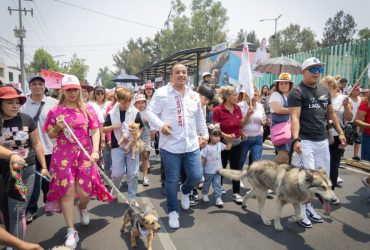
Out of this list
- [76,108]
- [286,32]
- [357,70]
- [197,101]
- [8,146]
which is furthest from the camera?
[286,32]

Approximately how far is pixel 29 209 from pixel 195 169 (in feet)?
8.92

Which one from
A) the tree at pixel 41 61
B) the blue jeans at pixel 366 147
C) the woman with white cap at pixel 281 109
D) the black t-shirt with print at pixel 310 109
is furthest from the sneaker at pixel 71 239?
the tree at pixel 41 61

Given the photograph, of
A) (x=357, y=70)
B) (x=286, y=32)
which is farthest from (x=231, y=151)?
(x=286, y=32)

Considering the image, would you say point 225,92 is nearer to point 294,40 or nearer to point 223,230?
point 223,230

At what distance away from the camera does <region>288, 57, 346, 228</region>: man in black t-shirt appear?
13.4 feet

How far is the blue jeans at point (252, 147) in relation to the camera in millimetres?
5402

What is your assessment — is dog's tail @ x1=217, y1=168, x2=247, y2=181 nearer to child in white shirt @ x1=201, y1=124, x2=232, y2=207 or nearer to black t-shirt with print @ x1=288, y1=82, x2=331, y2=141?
child in white shirt @ x1=201, y1=124, x2=232, y2=207

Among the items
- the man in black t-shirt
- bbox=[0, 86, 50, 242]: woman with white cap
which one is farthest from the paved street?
bbox=[0, 86, 50, 242]: woman with white cap

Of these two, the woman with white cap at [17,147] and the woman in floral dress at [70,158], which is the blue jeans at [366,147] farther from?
the woman with white cap at [17,147]

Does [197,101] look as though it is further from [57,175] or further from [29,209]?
[29,209]

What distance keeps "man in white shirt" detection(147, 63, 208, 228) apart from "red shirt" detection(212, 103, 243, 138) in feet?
3.30

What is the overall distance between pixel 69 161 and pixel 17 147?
63cm

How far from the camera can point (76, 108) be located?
3818 mm

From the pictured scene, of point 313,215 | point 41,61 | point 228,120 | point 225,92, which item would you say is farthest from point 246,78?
point 41,61
